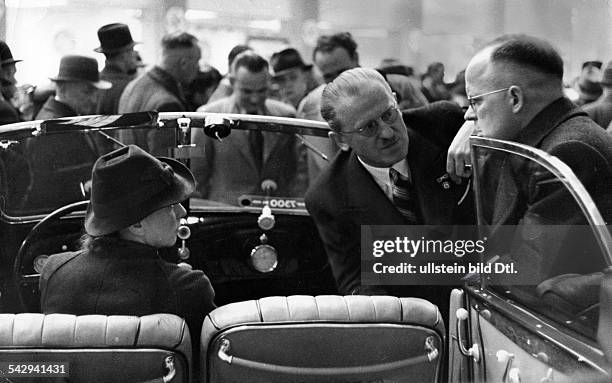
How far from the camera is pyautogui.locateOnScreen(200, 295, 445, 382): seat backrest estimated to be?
151 cm

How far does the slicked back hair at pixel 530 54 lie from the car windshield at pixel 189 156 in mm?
693

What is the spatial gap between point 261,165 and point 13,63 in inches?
27.5

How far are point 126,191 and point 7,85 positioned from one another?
0.64 meters

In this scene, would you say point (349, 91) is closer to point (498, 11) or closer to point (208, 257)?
point (498, 11)

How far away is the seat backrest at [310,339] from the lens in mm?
1512

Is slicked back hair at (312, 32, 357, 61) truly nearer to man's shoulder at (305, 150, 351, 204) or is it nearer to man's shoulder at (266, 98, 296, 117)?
man's shoulder at (305, 150, 351, 204)

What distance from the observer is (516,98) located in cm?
173

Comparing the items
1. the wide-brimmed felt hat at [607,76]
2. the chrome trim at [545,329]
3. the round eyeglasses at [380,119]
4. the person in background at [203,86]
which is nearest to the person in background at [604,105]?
the wide-brimmed felt hat at [607,76]

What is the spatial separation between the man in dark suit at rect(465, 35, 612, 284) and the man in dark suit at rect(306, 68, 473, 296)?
0.15m

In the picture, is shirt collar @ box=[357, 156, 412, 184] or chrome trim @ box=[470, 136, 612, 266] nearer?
chrome trim @ box=[470, 136, 612, 266]

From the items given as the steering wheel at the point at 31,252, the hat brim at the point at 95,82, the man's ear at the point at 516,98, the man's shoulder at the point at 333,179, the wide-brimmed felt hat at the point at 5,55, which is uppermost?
the wide-brimmed felt hat at the point at 5,55

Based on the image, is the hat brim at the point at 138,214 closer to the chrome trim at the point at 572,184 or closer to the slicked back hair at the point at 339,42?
the slicked back hair at the point at 339,42

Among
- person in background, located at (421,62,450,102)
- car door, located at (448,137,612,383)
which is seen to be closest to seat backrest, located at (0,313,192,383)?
car door, located at (448,137,612,383)

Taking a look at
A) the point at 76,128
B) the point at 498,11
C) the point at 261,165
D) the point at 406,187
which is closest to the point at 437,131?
the point at 406,187
